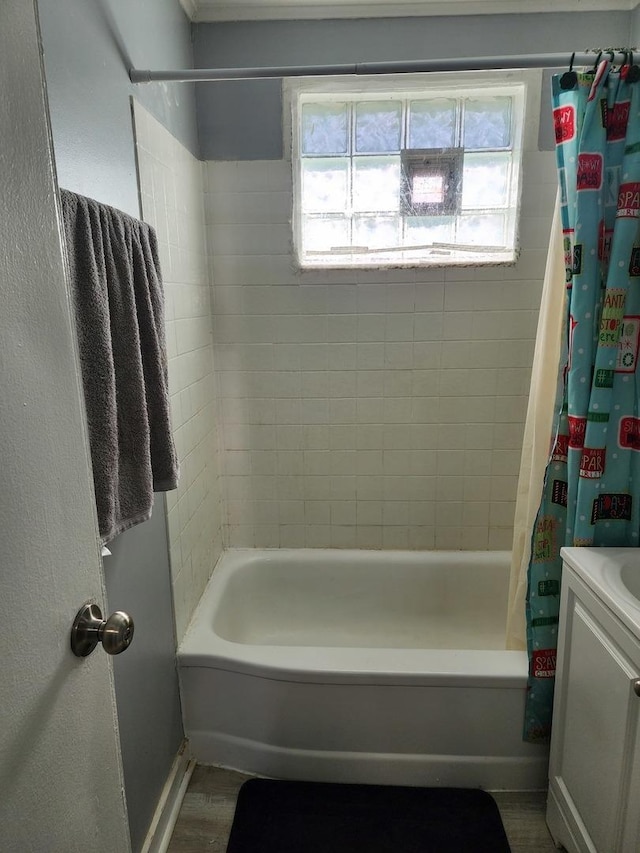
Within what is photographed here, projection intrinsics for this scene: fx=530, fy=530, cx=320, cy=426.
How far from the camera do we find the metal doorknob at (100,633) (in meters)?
0.66

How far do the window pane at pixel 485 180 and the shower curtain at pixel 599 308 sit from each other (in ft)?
2.19

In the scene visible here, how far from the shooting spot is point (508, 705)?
1555mm

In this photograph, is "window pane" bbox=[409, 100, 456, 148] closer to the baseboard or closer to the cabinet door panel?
the cabinet door panel

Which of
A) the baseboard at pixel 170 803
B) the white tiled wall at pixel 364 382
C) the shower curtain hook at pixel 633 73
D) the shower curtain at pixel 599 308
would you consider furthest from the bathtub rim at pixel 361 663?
the shower curtain hook at pixel 633 73

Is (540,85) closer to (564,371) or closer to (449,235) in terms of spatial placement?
(449,235)

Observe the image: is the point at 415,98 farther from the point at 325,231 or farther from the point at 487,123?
the point at 325,231

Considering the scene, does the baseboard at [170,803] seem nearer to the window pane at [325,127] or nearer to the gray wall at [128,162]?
the gray wall at [128,162]

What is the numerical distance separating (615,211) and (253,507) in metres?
1.65

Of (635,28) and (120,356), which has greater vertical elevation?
(635,28)

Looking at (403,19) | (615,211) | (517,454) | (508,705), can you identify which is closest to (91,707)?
(508,705)

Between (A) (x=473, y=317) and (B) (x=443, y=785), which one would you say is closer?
(B) (x=443, y=785)

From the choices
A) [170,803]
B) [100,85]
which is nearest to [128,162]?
[100,85]

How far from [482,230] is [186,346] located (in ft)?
3.97

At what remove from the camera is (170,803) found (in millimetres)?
1515
